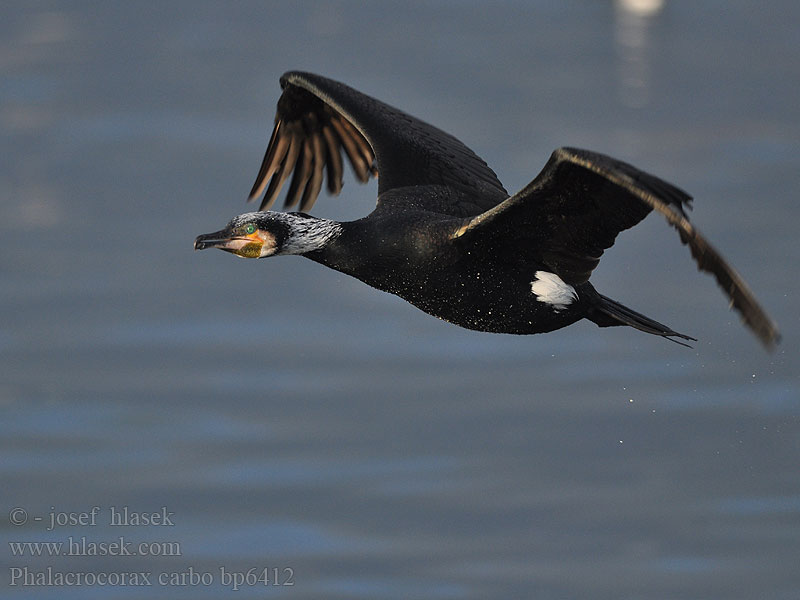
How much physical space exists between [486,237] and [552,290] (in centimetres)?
42

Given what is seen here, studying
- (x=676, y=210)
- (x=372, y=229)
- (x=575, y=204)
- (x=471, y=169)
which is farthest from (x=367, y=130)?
(x=676, y=210)

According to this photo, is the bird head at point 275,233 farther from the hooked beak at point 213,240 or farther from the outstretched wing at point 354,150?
the outstretched wing at point 354,150

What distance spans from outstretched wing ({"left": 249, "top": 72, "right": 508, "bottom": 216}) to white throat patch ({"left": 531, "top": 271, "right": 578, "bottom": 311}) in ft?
2.45

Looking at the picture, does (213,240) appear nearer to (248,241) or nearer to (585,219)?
(248,241)

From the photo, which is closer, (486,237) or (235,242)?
(486,237)

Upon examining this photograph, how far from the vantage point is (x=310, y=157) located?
9.08 meters

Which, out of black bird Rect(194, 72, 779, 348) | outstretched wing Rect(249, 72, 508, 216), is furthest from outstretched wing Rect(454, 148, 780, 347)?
outstretched wing Rect(249, 72, 508, 216)

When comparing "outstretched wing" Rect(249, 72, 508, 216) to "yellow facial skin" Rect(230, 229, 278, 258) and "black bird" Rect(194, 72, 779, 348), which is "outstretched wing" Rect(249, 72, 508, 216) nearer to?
"black bird" Rect(194, 72, 779, 348)

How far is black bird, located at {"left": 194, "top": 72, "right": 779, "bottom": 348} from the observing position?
246 inches

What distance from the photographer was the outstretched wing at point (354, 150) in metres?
8.03

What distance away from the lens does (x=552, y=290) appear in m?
7.13

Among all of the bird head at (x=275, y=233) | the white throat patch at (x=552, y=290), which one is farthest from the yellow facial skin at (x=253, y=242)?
the white throat patch at (x=552, y=290)

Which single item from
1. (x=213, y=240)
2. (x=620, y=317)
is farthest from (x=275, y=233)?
(x=620, y=317)

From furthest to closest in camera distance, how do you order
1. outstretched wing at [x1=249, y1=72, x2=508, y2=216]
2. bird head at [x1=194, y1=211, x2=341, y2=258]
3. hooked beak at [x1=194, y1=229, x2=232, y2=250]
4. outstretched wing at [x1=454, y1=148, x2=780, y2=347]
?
outstretched wing at [x1=249, y1=72, x2=508, y2=216] < bird head at [x1=194, y1=211, x2=341, y2=258] < hooked beak at [x1=194, y1=229, x2=232, y2=250] < outstretched wing at [x1=454, y1=148, x2=780, y2=347]
